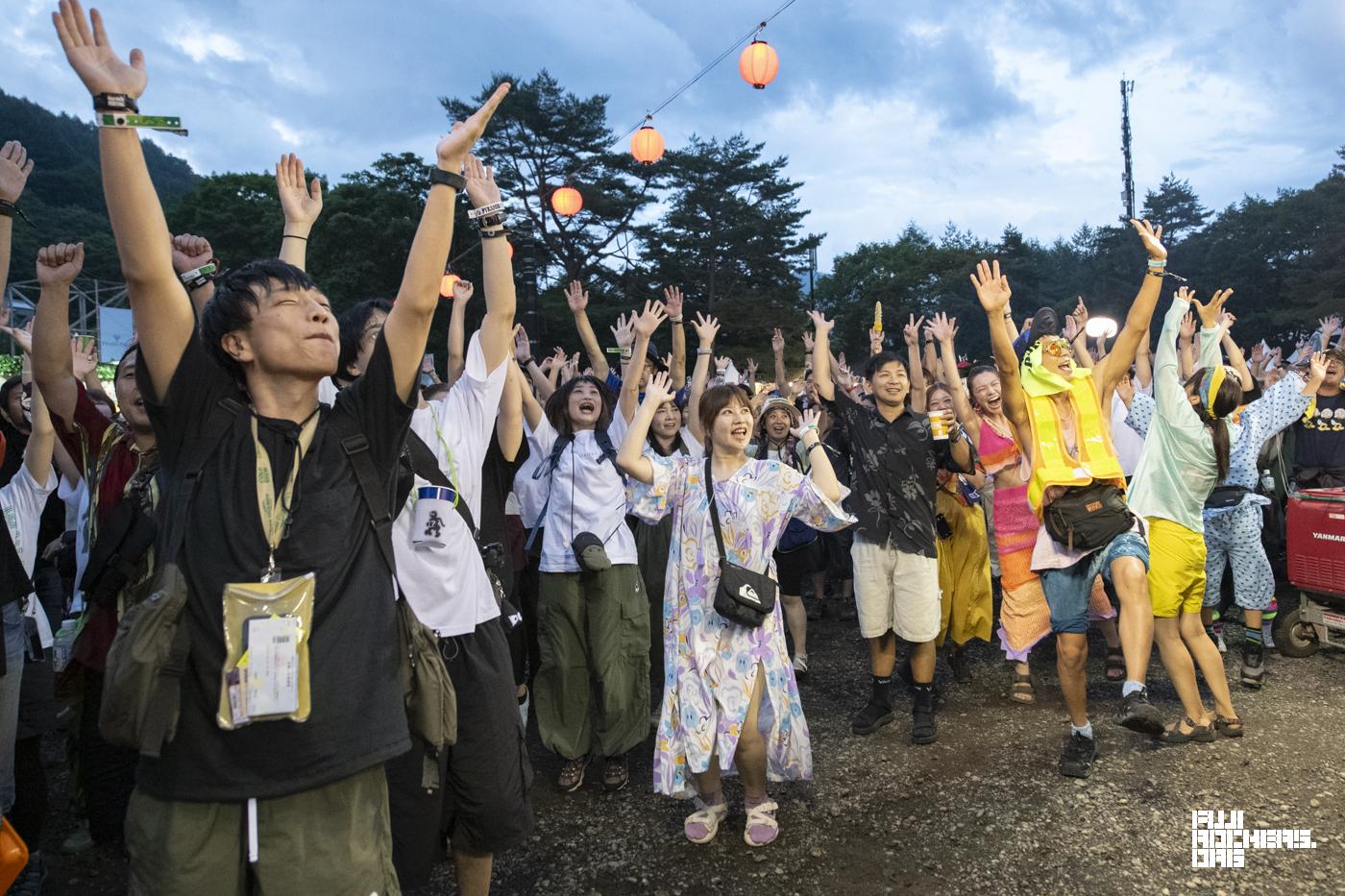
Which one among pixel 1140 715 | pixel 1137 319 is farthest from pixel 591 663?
pixel 1137 319

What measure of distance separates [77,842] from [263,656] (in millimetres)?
3003

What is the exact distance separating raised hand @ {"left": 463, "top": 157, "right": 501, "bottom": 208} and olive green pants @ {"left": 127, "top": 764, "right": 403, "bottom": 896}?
1.58 metres

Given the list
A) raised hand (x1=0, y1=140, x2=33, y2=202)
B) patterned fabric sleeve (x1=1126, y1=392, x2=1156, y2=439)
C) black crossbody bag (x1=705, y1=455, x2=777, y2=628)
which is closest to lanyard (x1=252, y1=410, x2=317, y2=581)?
raised hand (x1=0, y1=140, x2=33, y2=202)

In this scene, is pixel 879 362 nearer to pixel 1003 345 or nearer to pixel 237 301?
pixel 1003 345

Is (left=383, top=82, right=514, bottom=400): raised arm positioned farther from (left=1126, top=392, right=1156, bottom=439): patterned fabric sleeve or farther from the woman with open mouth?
(left=1126, top=392, right=1156, bottom=439): patterned fabric sleeve

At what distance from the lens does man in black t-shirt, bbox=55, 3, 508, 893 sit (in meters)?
1.66

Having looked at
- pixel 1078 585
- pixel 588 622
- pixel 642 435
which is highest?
pixel 642 435

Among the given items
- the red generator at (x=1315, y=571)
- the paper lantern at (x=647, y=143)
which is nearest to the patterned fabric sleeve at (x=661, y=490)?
the red generator at (x=1315, y=571)

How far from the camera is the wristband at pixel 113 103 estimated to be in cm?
166

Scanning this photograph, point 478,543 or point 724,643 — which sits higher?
point 478,543

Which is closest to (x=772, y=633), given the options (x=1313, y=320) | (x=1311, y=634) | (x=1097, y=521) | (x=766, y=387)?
(x=1097, y=521)

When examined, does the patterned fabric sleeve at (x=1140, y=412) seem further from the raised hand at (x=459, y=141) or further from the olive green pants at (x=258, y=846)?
the olive green pants at (x=258, y=846)

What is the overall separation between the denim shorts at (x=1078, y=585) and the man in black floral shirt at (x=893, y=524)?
0.77 m

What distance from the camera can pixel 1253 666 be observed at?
5.21 meters
